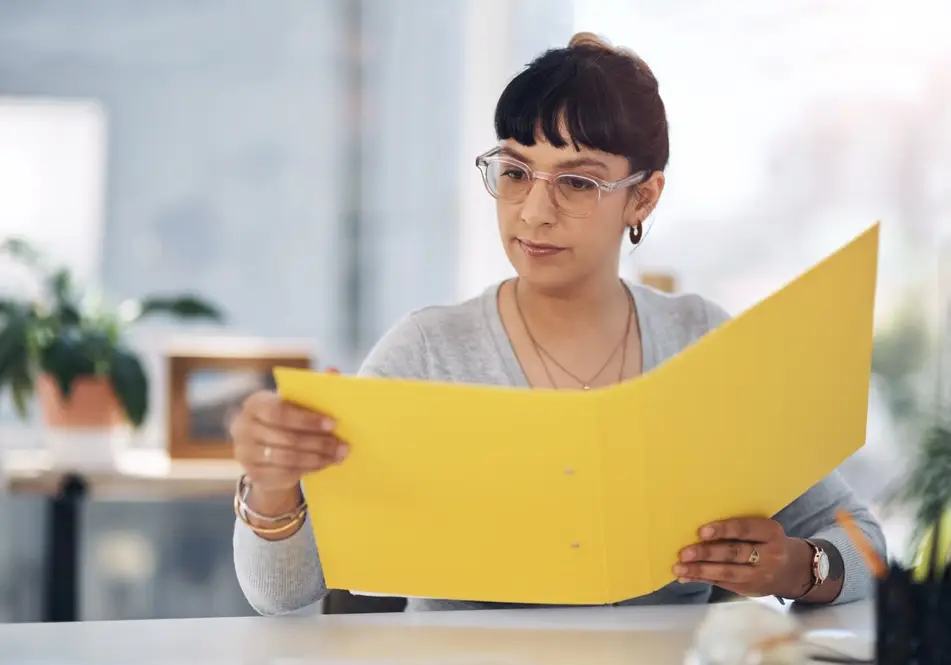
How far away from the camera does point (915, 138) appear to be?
2.61 metres

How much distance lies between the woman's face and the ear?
2 cm

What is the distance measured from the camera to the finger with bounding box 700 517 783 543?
3.42 feet

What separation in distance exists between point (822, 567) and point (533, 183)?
20.8 inches

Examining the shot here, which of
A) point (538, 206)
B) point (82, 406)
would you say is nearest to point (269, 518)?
point (538, 206)

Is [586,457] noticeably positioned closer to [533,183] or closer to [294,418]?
[294,418]

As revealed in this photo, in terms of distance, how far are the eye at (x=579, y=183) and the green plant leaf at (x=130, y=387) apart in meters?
1.91

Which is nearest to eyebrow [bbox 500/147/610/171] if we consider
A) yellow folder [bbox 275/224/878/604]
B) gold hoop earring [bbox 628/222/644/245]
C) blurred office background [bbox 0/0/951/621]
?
gold hoop earring [bbox 628/222/644/245]

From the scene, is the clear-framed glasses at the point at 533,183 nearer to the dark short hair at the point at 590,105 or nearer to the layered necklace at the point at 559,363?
the dark short hair at the point at 590,105

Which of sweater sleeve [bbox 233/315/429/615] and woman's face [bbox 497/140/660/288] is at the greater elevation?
woman's face [bbox 497/140/660/288]

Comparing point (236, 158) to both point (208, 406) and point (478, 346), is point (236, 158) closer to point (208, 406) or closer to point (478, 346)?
point (208, 406)

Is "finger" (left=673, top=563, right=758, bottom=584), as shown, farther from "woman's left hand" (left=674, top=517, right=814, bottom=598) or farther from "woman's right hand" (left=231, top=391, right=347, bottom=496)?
"woman's right hand" (left=231, top=391, right=347, bottom=496)

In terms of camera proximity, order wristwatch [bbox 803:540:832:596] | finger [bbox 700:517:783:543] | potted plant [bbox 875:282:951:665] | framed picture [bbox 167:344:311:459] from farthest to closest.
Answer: framed picture [bbox 167:344:311:459] < wristwatch [bbox 803:540:832:596] < finger [bbox 700:517:783:543] < potted plant [bbox 875:282:951:665]

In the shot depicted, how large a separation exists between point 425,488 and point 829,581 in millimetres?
472

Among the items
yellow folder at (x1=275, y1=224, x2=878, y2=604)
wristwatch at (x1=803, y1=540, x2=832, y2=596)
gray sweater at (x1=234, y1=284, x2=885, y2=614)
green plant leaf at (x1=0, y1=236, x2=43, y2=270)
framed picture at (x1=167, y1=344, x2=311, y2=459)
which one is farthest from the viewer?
framed picture at (x1=167, y1=344, x2=311, y2=459)
